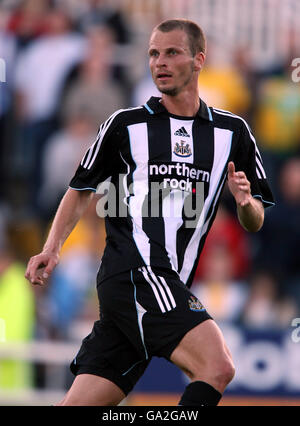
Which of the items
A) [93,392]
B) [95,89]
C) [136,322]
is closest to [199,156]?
[136,322]

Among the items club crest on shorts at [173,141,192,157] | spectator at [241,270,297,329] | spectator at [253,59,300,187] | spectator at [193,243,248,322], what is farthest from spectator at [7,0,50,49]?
club crest on shorts at [173,141,192,157]

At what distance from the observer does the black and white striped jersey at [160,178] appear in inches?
208

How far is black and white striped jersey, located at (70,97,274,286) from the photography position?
17.4 ft

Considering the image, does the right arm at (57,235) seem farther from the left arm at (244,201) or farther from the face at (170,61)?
the left arm at (244,201)

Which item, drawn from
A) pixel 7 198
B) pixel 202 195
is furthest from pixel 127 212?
pixel 7 198

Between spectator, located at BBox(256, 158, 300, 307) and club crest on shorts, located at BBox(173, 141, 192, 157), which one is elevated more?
club crest on shorts, located at BBox(173, 141, 192, 157)

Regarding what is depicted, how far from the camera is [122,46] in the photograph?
35.9ft

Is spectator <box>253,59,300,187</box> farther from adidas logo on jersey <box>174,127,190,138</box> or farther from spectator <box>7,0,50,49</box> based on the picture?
adidas logo on jersey <box>174,127,190,138</box>

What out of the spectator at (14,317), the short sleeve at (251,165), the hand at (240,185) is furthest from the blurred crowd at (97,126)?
the hand at (240,185)

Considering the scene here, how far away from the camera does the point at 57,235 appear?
17.8ft

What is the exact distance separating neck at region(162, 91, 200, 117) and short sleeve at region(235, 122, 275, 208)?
1.04 ft

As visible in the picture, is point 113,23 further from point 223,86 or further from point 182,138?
point 182,138
